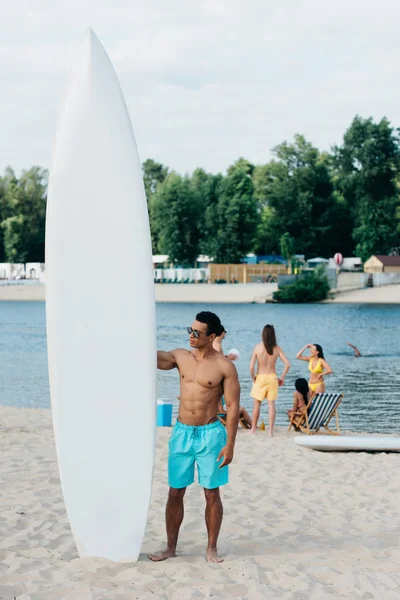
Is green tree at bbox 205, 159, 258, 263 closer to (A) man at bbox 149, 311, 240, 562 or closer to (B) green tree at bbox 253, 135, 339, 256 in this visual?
(B) green tree at bbox 253, 135, 339, 256

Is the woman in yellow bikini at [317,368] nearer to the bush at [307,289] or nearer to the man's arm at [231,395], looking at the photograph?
the man's arm at [231,395]

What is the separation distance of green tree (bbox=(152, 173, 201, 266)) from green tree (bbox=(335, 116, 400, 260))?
12.5 m

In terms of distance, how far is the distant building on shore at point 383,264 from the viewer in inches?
2616

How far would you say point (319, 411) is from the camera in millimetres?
10992

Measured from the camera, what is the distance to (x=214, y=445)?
493cm

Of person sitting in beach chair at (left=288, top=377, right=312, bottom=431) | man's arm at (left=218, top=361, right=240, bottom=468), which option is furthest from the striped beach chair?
man's arm at (left=218, top=361, right=240, bottom=468)

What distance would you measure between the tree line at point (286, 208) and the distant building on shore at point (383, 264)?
729mm

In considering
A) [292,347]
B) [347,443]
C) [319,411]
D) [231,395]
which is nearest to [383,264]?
[292,347]

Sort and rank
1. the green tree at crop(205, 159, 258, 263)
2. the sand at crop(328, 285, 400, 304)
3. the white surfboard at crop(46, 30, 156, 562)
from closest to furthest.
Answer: the white surfboard at crop(46, 30, 156, 562) < the sand at crop(328, 285, 400, 304) < the green tree at crop(205, 159, 258, 263)

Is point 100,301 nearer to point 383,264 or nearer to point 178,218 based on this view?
point 383,264

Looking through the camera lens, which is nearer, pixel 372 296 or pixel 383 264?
pixel 372 296

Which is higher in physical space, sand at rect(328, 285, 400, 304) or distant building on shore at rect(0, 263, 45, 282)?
distant building on shore at rect(0, 263, 45, 282)

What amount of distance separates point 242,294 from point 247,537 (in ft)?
188

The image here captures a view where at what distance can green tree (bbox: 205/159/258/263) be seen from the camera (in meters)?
67.3
